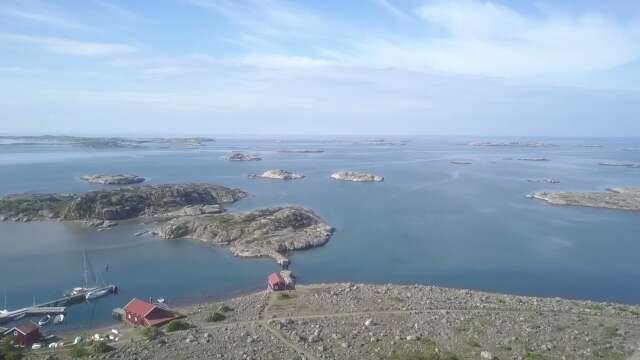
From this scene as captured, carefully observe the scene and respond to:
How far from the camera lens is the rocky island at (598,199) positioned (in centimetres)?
6157

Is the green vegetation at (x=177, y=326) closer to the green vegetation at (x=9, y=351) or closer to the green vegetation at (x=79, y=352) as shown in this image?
the green vegetation at (x=79, y=352)

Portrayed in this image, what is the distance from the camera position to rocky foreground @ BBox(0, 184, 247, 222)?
51.6 metres

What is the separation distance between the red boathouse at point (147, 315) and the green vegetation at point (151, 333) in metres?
1.78

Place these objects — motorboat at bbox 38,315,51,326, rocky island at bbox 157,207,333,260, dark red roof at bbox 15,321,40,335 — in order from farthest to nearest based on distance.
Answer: rocky island at bbox 157,207,333,260 < motorboat at bbox 38,315,51,326 < dark red roof at bbox 15,321,40,335

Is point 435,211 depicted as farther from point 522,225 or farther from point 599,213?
point 599,213

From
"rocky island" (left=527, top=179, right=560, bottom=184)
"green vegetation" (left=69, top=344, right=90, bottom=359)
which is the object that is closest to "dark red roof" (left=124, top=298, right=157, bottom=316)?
"green vegetation" (left=69, top=344, right=90, bottom=359)

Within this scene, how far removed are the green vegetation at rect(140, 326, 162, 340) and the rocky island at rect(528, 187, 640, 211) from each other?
54245 mm

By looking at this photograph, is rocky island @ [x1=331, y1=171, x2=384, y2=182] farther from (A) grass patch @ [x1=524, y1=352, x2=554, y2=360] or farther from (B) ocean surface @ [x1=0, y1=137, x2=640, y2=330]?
(A) grass patch @ [x1=524, y1=352, x2=554, y2=360]

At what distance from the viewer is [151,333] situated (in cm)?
2189

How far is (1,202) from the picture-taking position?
5612 cm

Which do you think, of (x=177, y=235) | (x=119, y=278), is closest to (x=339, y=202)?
(x=177, y=235)

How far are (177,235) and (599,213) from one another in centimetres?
4449

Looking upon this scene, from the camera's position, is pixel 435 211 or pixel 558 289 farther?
pixel 435 211

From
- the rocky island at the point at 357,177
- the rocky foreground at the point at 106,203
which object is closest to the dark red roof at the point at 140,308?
the rocky foreground at the point at 106,203
